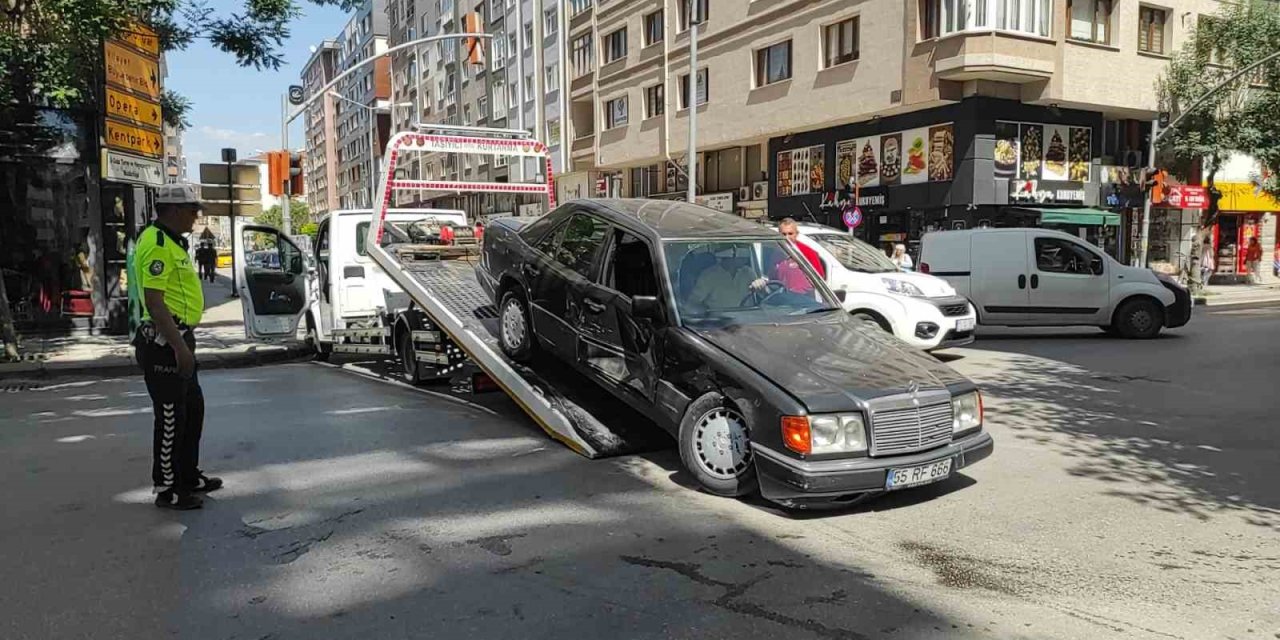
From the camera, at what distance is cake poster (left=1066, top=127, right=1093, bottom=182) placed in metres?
27.0

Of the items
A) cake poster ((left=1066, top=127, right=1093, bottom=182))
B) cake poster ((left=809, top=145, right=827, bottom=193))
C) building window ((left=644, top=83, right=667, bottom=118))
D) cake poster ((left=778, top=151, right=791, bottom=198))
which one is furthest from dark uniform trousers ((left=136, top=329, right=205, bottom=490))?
building window ((left=644, top=83, right=667, bottom=118))

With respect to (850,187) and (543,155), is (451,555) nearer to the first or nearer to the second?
(543,155)

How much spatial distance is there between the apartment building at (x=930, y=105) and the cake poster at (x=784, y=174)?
0.18 feet

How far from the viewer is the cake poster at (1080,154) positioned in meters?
27.0

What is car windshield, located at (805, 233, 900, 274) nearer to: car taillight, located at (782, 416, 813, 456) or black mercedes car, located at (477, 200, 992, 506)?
black mercedes car, located at (477, 200, 992, 506)

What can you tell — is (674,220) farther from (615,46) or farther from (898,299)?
A: (615,46)

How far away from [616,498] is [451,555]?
129cm

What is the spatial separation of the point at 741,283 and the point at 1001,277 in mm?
9261

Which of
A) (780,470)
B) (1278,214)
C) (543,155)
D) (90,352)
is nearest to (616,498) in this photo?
(780,470)

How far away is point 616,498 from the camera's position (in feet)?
17.9

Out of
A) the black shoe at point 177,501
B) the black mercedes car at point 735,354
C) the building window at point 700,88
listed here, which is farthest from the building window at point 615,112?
A: the black shoe at point 177,501

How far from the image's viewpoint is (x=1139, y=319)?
45.7 ft

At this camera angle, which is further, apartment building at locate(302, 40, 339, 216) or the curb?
apartment building at locate(302, 40, 339, 216)

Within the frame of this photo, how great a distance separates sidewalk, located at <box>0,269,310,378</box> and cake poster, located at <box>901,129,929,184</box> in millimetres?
19322
